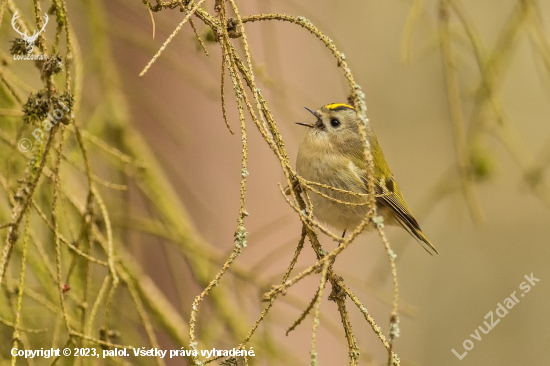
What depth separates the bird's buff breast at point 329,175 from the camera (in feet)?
6.18

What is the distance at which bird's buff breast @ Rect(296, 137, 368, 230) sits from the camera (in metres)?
1.88

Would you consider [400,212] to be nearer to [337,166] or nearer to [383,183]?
[383,183]

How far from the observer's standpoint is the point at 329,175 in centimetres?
189

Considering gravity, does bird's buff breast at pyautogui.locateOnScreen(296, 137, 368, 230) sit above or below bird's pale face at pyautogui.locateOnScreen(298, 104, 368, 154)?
below

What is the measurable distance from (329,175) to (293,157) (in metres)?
1.50

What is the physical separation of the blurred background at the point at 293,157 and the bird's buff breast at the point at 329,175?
13cm

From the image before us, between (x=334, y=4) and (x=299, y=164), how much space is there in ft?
9.60

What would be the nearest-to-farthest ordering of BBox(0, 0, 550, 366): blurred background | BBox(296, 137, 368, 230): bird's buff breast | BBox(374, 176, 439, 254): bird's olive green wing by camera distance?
1. BBox(0, 0, 550, 366): blurred background
2. BBox(296, 137, 368, 230): bird's buff breast
3. BBox(374, 176, 439, 254): bird's olive green wing

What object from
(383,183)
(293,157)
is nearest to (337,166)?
(383,183)

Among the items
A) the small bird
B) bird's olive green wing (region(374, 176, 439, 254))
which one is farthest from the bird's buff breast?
bird's olive green wing (region(374, 176, 439, 254))

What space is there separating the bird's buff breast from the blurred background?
0.43 ft

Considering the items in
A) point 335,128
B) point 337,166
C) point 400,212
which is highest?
point 335,128

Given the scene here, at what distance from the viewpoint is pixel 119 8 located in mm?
3029

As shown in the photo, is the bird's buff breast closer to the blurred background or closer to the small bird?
the small bird
